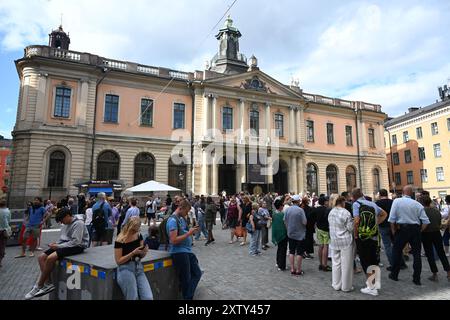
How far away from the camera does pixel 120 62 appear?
25875mm

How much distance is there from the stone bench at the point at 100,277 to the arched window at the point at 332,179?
32097 mm

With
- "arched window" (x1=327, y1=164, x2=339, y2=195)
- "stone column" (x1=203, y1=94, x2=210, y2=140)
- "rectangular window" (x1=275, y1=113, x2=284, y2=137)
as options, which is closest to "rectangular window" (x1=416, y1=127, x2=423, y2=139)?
"arched window" (x1=327, y1=164, x2=339, y2=195)

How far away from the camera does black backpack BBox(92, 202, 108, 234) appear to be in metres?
8.85

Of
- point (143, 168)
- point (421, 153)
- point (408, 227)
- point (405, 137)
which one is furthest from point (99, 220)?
point (405, 137)

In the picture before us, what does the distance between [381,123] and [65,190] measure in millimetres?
37761

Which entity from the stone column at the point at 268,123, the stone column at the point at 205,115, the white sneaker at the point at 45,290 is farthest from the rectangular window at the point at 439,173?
the white sneaker at the point at 45,290

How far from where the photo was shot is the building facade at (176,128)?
73.2 ft

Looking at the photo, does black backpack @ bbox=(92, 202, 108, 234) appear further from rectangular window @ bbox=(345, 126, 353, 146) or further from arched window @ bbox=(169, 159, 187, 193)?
rectangular window @ bbox=(345, 126, 353, 146)

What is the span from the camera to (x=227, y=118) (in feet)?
93.8

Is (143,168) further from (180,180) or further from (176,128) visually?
(176,128)

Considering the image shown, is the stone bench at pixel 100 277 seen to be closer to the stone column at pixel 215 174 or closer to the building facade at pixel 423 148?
the stone column at pixel 215 174

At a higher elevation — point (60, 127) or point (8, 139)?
point (8, 139)
